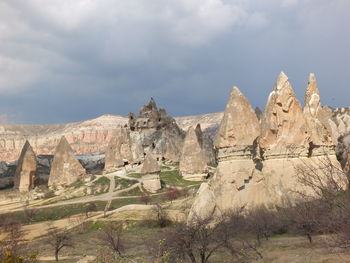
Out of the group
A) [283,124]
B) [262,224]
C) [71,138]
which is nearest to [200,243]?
[262,224]

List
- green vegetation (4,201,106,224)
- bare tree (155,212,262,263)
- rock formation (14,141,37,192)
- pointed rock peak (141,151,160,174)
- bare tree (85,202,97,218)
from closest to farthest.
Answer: bare tree (155,212,262,263), green vegetation (4,201,106,224), bare tree (85,202,97,218), pointed rock peak (141,151,160,174), rock formation (14,141,37,192)

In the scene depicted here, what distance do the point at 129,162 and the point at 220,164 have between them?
123ft

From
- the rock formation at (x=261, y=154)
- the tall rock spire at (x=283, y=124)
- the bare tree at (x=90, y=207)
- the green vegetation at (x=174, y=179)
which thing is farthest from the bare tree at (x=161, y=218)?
the green vegetation at (x=174, y=179)

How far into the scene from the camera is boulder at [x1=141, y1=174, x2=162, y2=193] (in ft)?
134

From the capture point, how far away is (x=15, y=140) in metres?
145

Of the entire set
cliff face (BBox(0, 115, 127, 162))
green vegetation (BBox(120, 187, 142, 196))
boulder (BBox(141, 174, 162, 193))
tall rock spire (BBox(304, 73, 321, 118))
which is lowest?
green vegetation (BBox(120, 187, 142, 196))

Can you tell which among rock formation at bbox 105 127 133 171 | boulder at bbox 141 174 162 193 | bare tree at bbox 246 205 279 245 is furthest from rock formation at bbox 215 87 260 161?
rock formation at bbox 105 127 133 171

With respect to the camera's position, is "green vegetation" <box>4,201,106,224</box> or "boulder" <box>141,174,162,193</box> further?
"boulder" <box>141,174,162,193</box>

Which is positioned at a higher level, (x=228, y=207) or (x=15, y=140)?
(x=15, y=140)

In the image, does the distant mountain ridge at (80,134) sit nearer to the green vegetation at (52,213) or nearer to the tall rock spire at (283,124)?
the green vegetation at (52,213)

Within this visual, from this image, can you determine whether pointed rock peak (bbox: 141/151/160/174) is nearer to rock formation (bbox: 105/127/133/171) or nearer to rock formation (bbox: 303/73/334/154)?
rock formation (bbox: 105/127/133/171)

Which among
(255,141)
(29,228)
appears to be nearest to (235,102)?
(255,141)

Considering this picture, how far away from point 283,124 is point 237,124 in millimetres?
2603

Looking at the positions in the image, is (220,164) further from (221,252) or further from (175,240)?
Result: (175,240)
